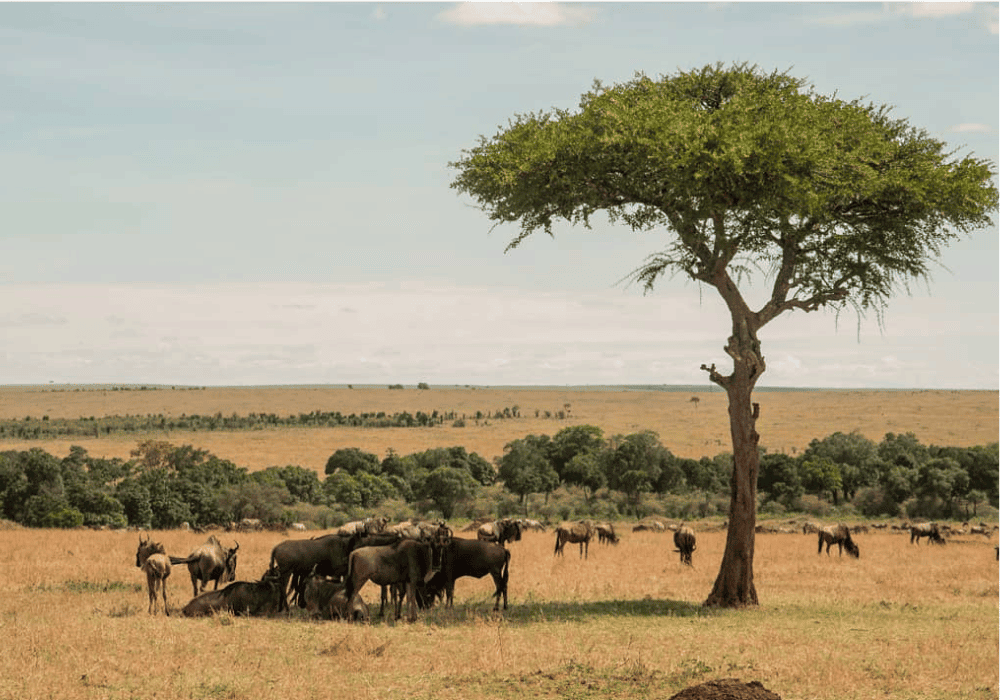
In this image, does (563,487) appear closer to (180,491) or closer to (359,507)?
(359,507)

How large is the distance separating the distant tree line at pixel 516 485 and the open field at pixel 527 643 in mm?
26633

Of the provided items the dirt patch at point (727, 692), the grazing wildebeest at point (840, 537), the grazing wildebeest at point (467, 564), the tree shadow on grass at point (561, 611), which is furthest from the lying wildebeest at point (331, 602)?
the grazing wildebeest at point (840, 537)

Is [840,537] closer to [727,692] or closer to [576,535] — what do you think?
[576,535]

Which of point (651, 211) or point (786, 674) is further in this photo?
point (651, 211)

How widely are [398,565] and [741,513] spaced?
8.14m

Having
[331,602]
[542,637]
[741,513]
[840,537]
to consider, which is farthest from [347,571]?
[840,537]

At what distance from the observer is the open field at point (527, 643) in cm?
1455

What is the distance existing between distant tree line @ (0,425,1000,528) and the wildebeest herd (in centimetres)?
3163

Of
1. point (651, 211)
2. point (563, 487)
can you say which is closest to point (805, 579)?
point (651, 211)

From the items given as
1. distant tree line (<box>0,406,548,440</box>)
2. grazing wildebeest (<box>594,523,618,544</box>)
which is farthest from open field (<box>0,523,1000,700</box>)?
distant tree line (<box>0,406,548,440</box>)

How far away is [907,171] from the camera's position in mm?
22672

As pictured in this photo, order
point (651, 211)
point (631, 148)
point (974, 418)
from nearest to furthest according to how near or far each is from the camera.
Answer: point (631, 148)
point (651, 211)
point (974, 418)

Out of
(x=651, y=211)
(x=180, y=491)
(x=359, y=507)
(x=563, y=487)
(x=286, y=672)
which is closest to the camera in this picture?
(x=286, y=672)

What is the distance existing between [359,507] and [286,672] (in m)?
49.0
